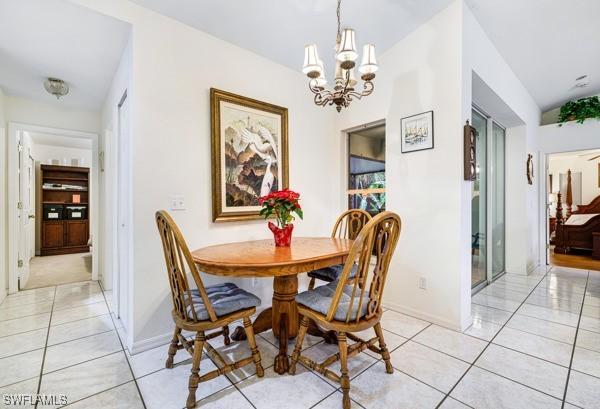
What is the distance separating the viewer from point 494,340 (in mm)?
2115

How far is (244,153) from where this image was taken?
2.60 meters

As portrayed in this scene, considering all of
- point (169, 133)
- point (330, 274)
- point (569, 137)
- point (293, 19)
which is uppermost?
point (293, 19)

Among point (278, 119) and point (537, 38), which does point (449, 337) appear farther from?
point (537, 38)

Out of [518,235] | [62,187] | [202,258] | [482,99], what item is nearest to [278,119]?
[202,258]

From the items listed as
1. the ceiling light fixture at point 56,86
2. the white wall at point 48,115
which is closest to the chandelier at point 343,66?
the ceiling light fixture at point 56,86

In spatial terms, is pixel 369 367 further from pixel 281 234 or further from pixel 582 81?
pixel 582 81

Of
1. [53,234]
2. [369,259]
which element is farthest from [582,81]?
[53,234]

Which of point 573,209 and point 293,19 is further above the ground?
point 293,19

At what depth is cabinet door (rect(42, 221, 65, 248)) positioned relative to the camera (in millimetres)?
5484

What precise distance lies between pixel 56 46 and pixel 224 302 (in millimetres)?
2587

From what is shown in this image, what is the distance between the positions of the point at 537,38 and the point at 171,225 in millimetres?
4013

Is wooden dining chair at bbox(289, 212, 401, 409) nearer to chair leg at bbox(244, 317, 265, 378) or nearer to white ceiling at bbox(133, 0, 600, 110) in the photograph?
chair leg at bbox(244, 317, 265, 378)

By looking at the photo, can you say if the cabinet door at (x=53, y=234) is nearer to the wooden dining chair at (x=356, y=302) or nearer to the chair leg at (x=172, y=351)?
the chair leg at (x=172, y=351)

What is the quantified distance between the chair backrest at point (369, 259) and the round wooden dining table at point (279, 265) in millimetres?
286
